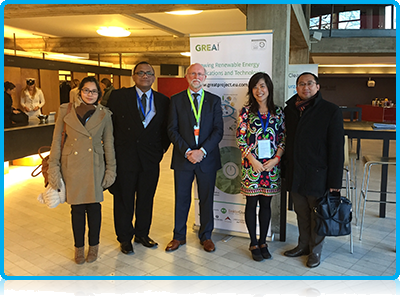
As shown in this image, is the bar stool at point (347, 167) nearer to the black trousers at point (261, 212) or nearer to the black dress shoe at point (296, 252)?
the black dress shoe at point (296, 252)

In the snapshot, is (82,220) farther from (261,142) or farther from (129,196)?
(261,142)

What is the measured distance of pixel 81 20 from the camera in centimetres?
877

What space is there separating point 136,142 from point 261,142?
1139 millimetres

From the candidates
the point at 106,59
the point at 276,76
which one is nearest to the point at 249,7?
the point at 276,76

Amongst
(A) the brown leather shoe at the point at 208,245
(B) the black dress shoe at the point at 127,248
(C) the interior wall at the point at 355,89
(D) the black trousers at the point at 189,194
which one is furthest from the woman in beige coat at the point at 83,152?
(C) the interior wall at the point at 355,89

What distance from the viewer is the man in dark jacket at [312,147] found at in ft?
10.7

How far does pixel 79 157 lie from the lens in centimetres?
335

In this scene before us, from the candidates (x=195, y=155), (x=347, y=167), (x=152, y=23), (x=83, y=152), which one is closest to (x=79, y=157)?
(x=83, y=152)

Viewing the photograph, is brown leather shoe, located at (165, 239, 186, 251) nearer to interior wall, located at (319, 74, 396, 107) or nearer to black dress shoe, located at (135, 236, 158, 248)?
black dress shoe, located at (135, 236, 158, 248)

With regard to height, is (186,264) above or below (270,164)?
below

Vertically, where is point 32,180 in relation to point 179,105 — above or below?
below

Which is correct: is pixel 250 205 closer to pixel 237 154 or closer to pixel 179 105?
pixel 237 154

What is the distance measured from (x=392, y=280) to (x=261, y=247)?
112 centimetres

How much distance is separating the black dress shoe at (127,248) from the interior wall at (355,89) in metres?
21.9
